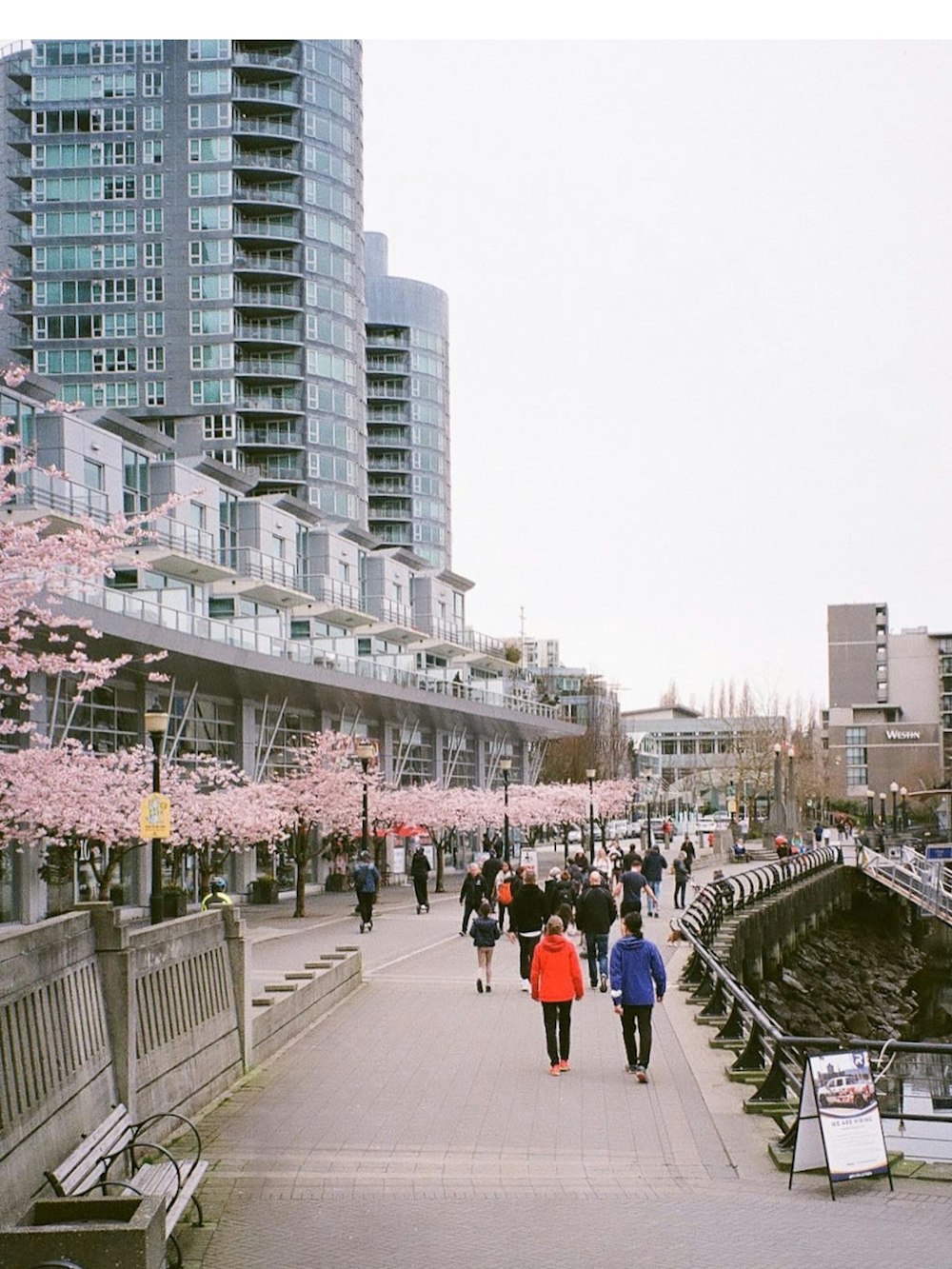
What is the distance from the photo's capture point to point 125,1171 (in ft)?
32.1

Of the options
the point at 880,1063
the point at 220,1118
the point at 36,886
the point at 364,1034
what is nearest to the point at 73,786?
the point at 36,886

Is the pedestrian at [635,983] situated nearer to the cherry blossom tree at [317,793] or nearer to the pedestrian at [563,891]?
the pedestrian at [563,891]

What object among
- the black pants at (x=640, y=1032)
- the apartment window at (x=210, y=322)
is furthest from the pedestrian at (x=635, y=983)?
the apartment window at (x=210, y=322)

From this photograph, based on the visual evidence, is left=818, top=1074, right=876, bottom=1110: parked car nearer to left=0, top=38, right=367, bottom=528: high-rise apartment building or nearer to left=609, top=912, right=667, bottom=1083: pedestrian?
left=609, top=912, right=667, bottom=1083: pedestrian

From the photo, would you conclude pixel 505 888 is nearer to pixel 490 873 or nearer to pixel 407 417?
pixel 490 873

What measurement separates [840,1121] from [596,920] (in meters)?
10.8

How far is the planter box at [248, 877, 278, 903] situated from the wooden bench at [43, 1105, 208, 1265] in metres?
40.8

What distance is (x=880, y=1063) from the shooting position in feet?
39.2

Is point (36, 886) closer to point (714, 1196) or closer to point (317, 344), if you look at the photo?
point (714, 1196)

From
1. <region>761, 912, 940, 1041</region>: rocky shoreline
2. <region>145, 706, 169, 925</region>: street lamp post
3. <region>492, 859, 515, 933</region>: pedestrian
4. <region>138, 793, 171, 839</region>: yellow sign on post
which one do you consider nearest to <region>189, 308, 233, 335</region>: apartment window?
<region>761, 912, 940, 1041</region>: rocky shoreline

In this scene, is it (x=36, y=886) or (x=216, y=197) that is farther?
(x=216, y=197)

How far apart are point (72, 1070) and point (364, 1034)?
350 inches

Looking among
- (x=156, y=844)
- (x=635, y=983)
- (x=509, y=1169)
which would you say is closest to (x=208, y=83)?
(x=156, y=844)

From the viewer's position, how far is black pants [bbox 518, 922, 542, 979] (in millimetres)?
21656
